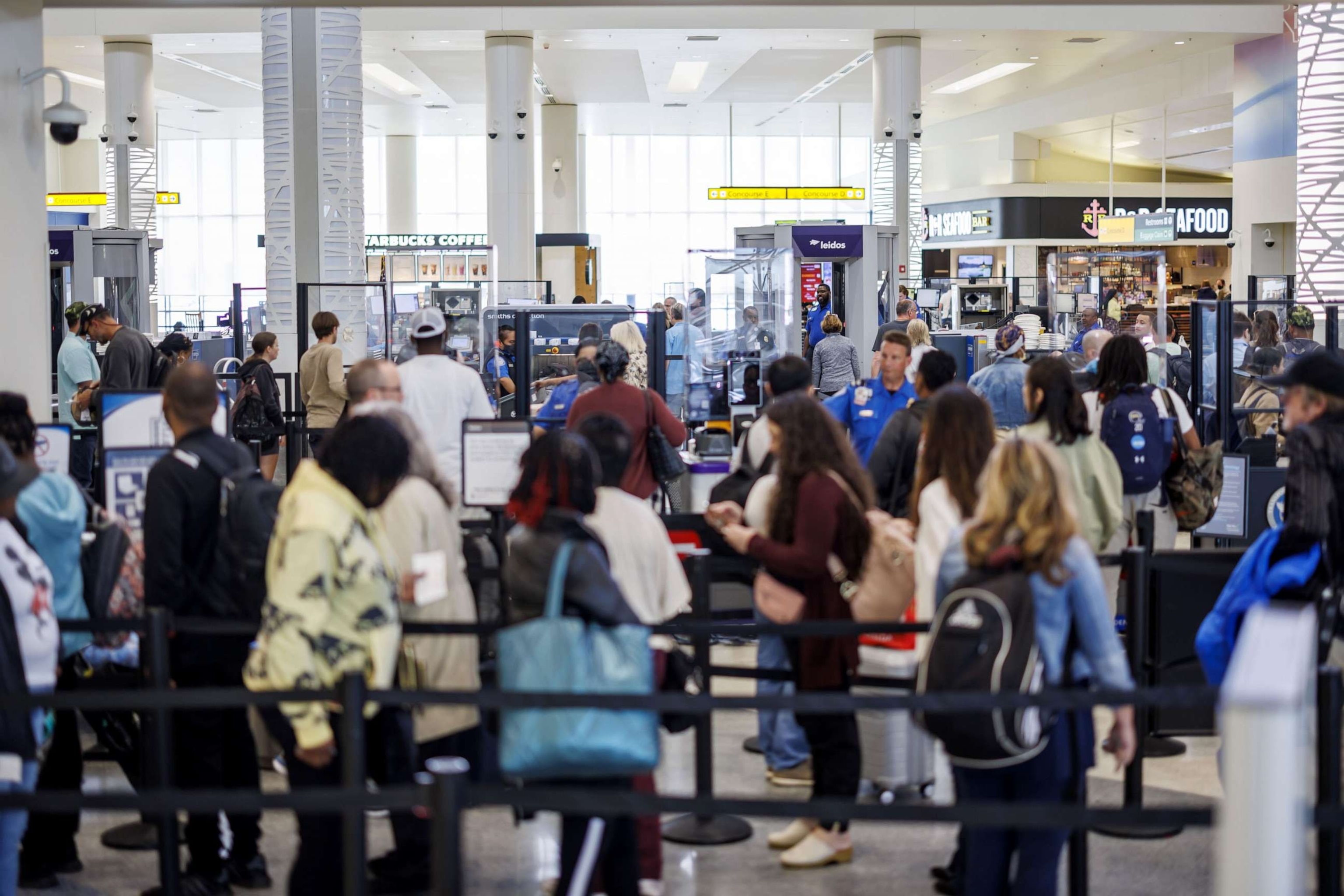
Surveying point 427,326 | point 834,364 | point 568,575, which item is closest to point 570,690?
point 568,575

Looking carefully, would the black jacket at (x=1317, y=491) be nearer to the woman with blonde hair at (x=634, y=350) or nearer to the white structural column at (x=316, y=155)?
the woman with blonde hair at (x=634, y=350)

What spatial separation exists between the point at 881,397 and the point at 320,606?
4481 millimetres

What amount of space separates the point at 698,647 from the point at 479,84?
26.5m

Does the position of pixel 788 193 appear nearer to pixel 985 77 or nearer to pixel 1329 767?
pixel 985 77

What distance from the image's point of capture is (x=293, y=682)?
3.25 metres

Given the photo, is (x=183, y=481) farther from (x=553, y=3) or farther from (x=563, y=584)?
(x=553, y=3)

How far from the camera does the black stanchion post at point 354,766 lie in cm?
312

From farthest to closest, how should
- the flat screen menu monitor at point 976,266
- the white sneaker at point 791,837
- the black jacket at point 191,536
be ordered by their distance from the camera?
the flat screen menu monitor at point 976,266, the white sneaker at point 791,837, the black jacket at point 191,536

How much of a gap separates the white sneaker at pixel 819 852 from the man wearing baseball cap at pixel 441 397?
2772 millimetres

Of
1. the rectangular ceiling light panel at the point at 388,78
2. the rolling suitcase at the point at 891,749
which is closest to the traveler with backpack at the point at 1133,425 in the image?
the rolling suitcase at the point at 891,749

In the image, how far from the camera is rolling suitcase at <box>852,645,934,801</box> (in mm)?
4887

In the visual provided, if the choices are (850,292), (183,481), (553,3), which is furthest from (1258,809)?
(850,292)

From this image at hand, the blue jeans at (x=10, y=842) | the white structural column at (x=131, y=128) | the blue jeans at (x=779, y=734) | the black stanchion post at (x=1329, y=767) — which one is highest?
the white structural column at (x=131, y=128)

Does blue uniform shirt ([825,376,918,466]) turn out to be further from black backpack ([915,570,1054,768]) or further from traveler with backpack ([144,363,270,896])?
black backpack ([915,570,1054,768])
